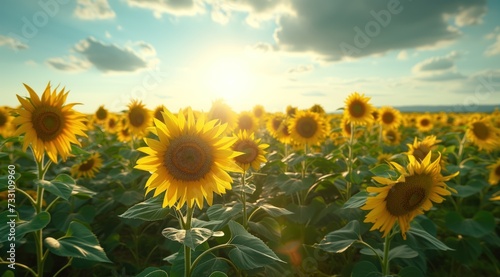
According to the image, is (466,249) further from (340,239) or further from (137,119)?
(137,119)

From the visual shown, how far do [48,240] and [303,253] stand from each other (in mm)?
2779

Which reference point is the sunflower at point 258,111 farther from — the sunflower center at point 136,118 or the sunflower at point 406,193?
the sunflower at point 406,193

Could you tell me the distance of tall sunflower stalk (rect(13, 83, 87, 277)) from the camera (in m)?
3.03

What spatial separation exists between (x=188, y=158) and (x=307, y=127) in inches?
160

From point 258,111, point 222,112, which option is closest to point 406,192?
Result: point 222,112

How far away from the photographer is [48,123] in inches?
A: 125

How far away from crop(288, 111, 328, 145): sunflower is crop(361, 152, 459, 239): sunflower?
3.45 m

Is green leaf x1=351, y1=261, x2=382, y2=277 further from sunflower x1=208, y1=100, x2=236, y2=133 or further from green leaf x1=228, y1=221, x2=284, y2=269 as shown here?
sunflower x1=208, y1=100, x2=236, y2=133

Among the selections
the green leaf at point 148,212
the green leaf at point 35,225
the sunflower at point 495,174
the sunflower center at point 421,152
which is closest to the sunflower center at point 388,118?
the sunflower at point 495,174

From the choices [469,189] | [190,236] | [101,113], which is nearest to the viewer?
[190,236]

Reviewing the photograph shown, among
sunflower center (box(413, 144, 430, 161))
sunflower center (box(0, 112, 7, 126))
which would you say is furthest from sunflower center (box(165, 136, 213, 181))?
sunflower center (box(0, 112, 7, 126))

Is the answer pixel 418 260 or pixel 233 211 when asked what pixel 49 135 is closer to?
pixel 233 211

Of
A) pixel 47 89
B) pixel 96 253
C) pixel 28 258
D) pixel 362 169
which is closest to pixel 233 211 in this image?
pixel 96 253

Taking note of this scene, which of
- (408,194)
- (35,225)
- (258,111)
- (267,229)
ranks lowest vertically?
(267,229)
